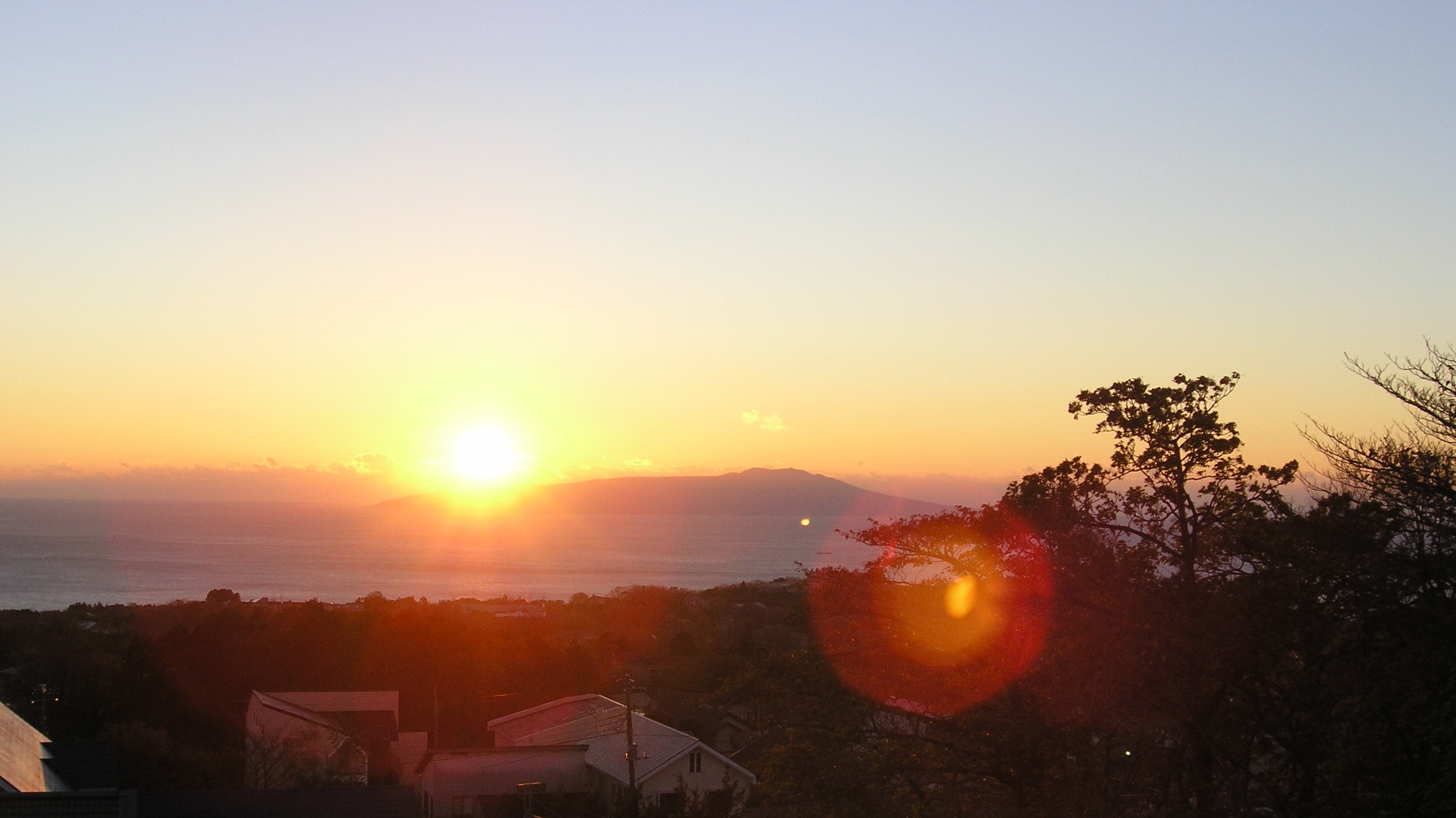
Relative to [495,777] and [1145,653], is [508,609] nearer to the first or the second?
[495,777]

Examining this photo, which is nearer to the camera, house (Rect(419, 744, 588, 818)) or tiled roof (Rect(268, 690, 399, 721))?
house (Rect(419, 744, 588, 818))

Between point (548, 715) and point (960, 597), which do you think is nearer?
point (960, 597)

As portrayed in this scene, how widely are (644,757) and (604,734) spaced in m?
2.72

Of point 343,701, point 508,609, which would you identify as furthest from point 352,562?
point 343,701

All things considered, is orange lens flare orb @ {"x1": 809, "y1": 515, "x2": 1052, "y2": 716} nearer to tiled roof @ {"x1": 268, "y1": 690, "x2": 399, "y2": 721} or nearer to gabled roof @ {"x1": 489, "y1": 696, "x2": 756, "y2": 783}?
gabled roof @ {"x1": 489, "y1": 696, "x2": 756, "y2": 783}

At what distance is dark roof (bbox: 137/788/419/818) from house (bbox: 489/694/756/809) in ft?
21.6

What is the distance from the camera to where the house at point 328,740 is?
17844 millimetres

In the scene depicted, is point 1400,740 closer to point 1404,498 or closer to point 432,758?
point 1404,498

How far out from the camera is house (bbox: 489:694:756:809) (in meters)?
20.4

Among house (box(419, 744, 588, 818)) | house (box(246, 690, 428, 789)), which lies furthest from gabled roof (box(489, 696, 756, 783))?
house (box(246, 690, 428, 789))

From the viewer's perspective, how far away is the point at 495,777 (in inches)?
837

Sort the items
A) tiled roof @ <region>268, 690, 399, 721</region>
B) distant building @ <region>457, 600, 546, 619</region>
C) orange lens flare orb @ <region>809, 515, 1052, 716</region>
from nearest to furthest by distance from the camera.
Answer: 1. orange lens flare orb @ <region>809, 515, 1052, 716</region>
2. tiled roof @ <region>268, 690, 399, 721</region>
3. distant building @ <region>457, 600, 546, 619</region>

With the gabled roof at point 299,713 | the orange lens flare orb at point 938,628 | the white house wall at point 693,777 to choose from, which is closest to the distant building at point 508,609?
the gabled roof at point 299,713

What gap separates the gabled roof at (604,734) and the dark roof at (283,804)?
379 inches
